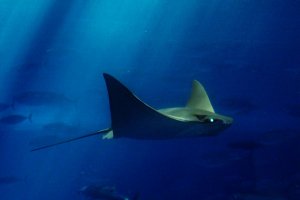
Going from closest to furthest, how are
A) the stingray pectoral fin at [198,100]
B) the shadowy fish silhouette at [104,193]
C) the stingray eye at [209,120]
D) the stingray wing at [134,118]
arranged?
the stingray wing at [134,118] → the stingray eye at [209,120] → the stingray pectoral fin at [198,100] → the shadowy fish silhouette at [104,193]

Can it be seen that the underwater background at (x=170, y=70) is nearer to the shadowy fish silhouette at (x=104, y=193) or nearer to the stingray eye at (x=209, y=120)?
the shadowy fish silhouette at (x=104, y=193)

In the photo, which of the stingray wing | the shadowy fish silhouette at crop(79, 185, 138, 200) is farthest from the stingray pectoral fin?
the shadowy fish silhouette at crop(79, 185, 138, 200)

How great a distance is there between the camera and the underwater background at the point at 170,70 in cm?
1234

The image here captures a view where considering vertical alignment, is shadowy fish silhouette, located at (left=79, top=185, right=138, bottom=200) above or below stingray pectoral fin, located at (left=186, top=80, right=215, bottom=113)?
below

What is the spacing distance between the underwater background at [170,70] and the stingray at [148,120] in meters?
7.54

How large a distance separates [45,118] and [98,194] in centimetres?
1264

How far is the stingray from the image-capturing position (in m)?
4.31

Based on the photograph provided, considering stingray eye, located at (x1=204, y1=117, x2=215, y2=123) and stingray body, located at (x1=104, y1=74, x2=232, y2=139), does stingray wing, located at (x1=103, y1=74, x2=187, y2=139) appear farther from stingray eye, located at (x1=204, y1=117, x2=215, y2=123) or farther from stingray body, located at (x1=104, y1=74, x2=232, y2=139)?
stingray eye, located at (x1=204, y1=117, x2=215, y2=123)

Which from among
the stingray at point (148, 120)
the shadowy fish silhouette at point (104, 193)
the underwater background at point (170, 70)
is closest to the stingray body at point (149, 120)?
the stingray at point (148, 120)

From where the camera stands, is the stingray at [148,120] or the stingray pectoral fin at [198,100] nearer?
the stingray at [148,120]

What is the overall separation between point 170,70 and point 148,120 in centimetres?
1210

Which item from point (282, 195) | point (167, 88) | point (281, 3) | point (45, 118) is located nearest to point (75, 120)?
point (45, 118)

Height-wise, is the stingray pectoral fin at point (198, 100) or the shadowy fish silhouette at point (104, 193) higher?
the stingray pectoral fin at point (198, 100)

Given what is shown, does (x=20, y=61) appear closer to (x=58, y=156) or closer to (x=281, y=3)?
(x=281, y=3)
